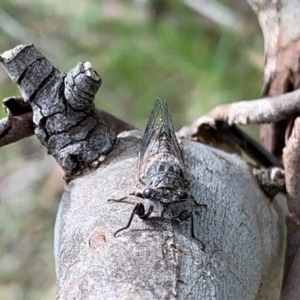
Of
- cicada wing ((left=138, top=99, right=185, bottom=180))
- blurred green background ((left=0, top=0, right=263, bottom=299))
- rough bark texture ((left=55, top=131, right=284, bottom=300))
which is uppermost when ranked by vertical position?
blurred green background ((left=0, top=0, right=263, bottom=299))

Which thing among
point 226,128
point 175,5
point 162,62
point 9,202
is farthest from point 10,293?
point 226,128

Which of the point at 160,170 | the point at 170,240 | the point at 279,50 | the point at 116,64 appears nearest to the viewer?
the point at 170,240

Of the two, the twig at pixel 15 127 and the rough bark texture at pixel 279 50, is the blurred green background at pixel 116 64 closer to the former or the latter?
the rough bark texture at pixel 279 50

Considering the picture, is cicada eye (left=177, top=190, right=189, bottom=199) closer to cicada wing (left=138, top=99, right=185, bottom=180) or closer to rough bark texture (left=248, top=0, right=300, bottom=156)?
cicada wing (left=138, top=99, right=185, bottom=180)

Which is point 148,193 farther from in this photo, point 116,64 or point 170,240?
point 116,64

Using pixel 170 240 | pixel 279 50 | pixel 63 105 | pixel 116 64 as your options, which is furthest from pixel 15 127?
pixel 116 64

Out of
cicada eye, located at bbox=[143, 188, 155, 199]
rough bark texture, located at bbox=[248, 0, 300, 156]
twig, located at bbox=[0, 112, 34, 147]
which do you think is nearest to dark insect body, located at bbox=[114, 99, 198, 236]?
cicada eye, located at bbox=[143, 188, 155, 199]

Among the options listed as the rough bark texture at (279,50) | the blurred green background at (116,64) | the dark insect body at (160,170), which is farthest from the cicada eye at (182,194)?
the blurred green background at (116,64)

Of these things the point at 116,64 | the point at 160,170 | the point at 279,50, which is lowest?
the point at 160,170
